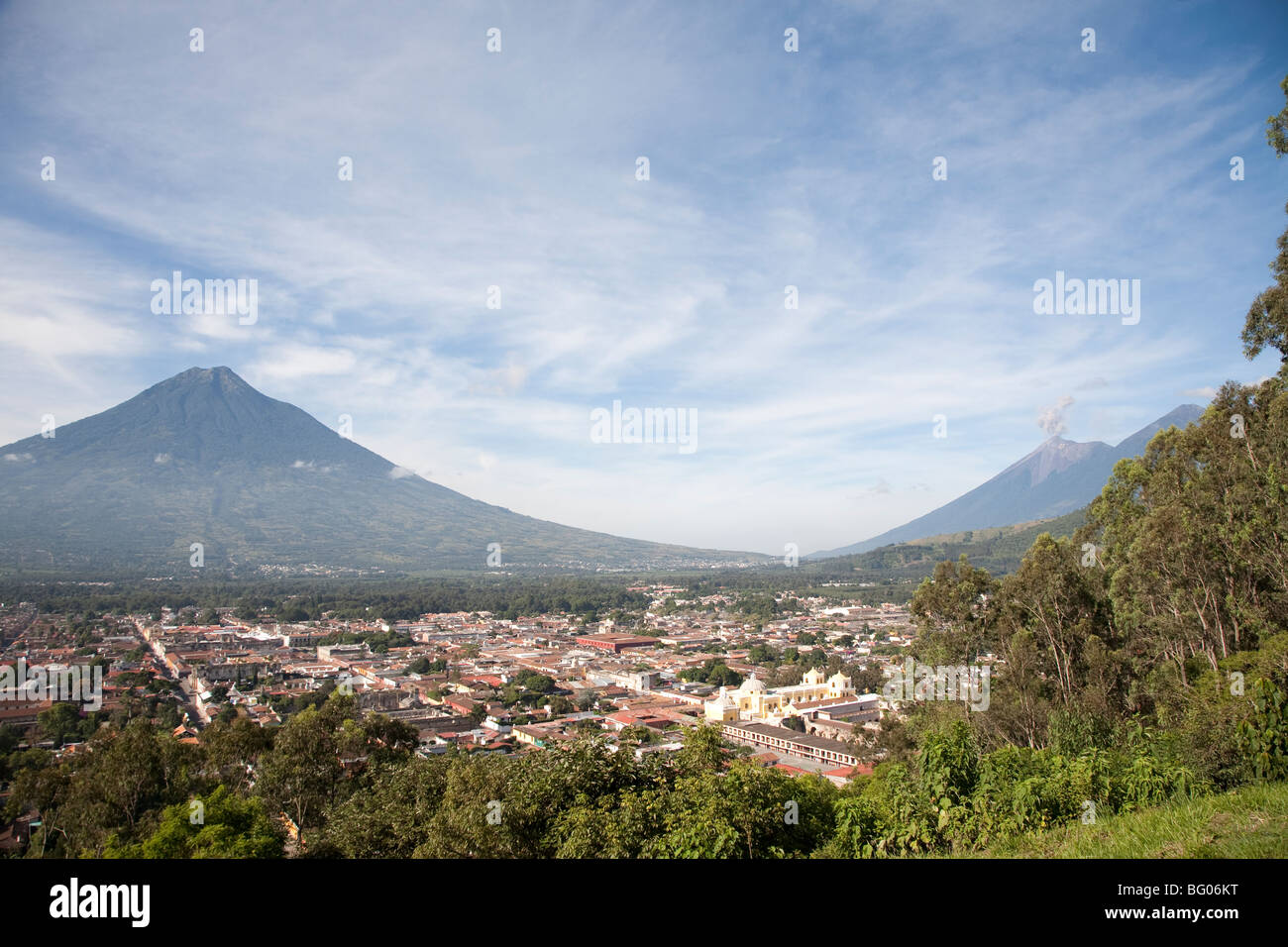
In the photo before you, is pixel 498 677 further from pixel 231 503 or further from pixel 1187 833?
pixel 231 503

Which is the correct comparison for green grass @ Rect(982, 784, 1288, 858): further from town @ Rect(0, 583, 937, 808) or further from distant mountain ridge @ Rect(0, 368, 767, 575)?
distant mountain ridge @ Rect(0, 368, 767, 575)

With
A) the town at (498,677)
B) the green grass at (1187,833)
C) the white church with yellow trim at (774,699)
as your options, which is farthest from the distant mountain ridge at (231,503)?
the green grass at (1187,833)

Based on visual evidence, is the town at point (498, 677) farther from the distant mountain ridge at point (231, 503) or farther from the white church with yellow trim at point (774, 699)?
the distant mountain ridge at point (231, 503)

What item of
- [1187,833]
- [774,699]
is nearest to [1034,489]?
[774,699]

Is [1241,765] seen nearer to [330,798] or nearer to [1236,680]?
[1236,680]

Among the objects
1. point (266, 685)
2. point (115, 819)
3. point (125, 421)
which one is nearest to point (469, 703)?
point (266, 685)
